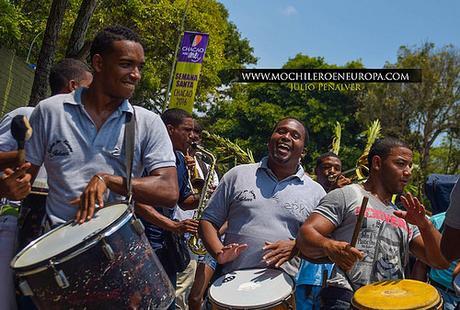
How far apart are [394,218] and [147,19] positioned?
16.9 metres

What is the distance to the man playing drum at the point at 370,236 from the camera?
373 centimetres

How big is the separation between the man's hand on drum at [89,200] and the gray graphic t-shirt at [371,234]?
1.67m

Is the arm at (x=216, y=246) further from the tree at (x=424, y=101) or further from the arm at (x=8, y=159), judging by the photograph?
the tree at (x=424, y=101)

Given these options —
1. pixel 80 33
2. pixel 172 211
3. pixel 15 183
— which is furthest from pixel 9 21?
pixel 15 183

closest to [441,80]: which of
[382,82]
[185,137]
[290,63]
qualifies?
[382,82]

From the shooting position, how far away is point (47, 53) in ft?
33.7

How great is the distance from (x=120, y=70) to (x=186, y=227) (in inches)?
Result: 75.1

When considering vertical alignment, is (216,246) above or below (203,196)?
below

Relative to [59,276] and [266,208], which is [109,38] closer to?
[59,276]

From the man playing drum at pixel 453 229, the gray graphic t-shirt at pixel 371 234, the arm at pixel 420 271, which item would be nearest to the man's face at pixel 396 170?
the gray graphic t-shirt at pixel 371 234

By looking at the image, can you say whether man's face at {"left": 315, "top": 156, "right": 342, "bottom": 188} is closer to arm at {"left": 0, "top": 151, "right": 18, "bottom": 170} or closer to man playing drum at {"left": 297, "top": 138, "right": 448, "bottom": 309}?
man playing drum at {"left": 297, "top": 138, "right": 448, "bottom": 309}

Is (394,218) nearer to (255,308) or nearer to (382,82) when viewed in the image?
(255,308)

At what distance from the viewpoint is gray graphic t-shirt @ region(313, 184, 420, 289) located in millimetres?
3830

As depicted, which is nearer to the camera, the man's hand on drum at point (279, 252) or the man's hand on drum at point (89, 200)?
the man's hand on drum at point (89, 200)
